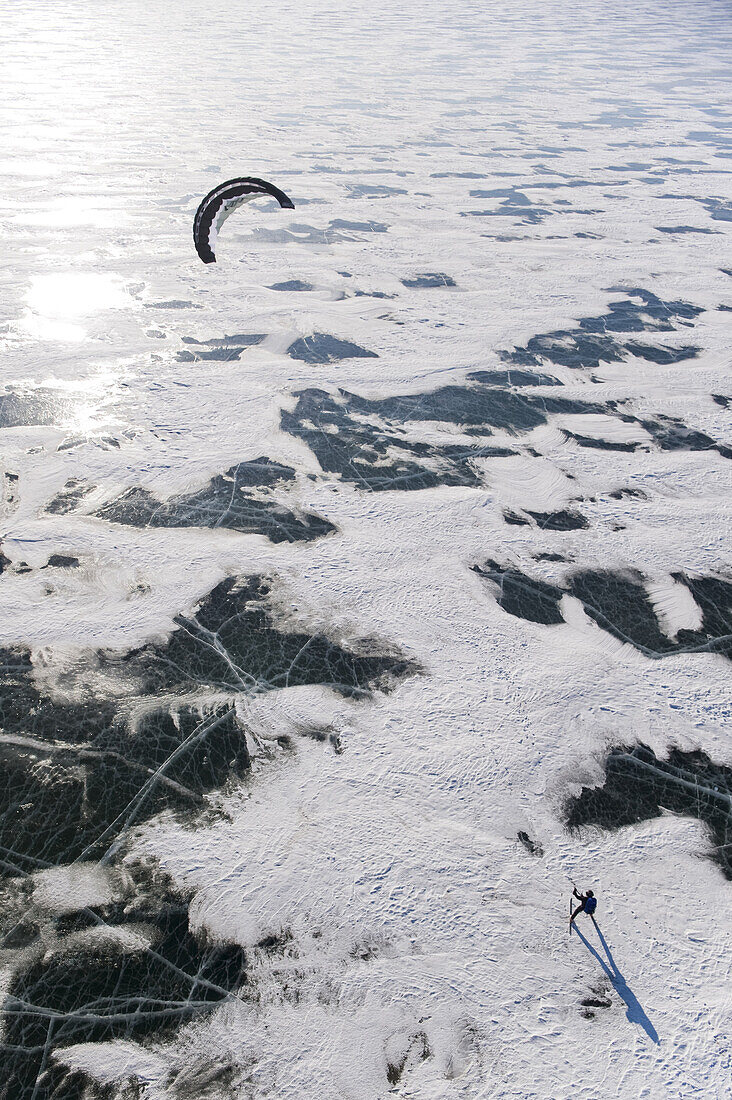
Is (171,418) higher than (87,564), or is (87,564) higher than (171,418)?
(171,418)

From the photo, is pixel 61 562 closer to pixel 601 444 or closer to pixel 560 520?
pixel 560 520

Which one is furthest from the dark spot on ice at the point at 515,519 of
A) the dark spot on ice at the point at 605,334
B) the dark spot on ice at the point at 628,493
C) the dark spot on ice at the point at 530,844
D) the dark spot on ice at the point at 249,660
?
the dark spot on ice at the point at 605,334

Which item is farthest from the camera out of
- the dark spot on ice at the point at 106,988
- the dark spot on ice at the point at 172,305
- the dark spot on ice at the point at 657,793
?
the dark spot on ice at the point at 172,305

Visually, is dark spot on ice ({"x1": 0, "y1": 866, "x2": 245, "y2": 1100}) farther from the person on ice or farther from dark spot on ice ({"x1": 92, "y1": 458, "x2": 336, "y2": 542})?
dark spot on ice ({"x1": 92, "y1": 458, "x2": 336, "y2": 542})

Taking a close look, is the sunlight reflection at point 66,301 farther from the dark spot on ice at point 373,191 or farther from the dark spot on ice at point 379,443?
the dark spot on ice at point 373,191

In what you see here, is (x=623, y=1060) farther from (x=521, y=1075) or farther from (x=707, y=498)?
(x=707, y=498)

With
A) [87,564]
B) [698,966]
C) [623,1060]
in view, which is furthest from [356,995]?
[87,564]
